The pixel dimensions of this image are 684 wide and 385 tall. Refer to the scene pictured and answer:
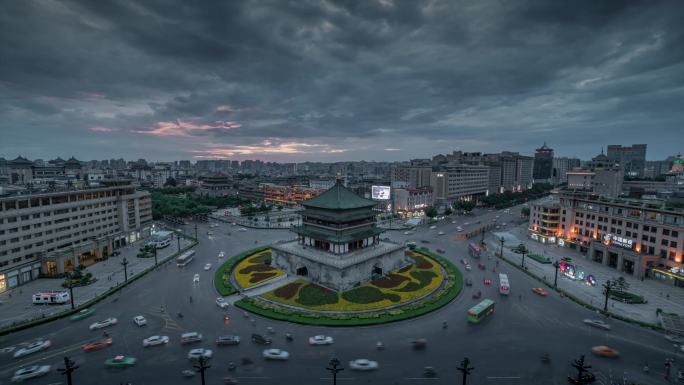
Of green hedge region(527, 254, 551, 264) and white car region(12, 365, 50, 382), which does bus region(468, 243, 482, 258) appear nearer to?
green hedge region(527, 254, 551, 264)

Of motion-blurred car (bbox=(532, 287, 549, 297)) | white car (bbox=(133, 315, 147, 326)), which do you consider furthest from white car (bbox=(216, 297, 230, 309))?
motion-blurred car (bbox=(532, 287, 549, 297))

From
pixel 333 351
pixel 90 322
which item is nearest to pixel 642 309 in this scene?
pixel 333 351

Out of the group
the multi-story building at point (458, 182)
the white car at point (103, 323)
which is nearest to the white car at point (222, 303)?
the white car at point (103, 323)

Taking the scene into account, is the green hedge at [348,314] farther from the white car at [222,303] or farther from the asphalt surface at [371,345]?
the white car at [222,303]

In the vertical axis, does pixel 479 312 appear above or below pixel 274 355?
above

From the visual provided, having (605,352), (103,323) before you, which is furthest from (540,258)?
(103,323)

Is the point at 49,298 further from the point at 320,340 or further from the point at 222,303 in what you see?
the point at 320,340
